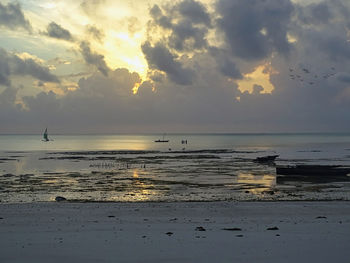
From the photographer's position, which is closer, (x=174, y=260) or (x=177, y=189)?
(x=174, y=260)

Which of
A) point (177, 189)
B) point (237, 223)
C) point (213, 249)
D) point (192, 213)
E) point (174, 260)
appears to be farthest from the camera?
point (177, 189)

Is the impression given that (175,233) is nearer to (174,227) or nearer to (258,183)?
(174,227)

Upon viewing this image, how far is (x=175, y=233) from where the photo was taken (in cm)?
1630

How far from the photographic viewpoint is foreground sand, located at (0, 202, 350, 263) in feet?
42.9

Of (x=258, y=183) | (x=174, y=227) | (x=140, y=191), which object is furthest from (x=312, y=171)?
(x=174, y=227)

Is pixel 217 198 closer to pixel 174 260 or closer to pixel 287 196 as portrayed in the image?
pixel 287 196

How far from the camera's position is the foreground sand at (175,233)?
13.1 m

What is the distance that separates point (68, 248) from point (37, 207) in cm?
1095

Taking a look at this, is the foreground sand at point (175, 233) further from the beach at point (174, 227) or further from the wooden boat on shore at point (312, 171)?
the wooden boat on shore at point (312, 171)

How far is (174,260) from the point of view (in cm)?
1256

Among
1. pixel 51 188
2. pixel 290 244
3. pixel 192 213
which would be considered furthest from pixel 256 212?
pixel 51 188

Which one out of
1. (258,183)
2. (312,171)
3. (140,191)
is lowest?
(140,191)

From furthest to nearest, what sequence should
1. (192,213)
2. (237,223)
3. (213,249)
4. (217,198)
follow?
(217,198), (192,213), (237,223), (213,249)

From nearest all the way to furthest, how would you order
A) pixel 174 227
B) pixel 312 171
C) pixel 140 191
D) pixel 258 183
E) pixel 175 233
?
pixel 175 233
pixel 174 227
pixel 140 191
pixel 258 183
pixel 312 171
